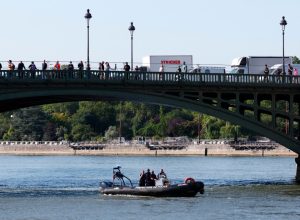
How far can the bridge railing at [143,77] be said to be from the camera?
103 metres

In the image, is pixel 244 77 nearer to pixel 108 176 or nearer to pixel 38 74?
pixel 38 74

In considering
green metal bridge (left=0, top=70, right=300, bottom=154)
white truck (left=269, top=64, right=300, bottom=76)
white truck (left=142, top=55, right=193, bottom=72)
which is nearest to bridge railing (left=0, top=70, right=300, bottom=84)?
green metal bridge (left=0, top=70, right=300, bottom=154)

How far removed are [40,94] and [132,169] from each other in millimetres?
57820

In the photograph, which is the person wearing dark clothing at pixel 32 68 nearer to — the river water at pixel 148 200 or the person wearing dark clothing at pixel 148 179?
the river water at pixel 148 200

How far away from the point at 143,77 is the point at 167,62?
34.3 ft

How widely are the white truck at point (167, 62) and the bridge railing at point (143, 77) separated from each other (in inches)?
308

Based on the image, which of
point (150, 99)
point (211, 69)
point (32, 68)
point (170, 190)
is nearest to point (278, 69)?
point (211, 69)

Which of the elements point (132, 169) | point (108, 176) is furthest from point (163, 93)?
point (132, 169)

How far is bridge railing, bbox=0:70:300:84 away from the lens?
103000 mm

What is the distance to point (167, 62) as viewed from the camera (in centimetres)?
11606

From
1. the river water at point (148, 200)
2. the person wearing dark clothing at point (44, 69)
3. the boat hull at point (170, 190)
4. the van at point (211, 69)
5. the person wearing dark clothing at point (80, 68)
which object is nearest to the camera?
the river water at point (148, 200)

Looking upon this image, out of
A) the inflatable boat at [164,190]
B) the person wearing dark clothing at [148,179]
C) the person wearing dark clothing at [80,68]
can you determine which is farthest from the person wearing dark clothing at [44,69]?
the person wearing dark clothing at [148,179]

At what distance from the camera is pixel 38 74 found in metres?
103

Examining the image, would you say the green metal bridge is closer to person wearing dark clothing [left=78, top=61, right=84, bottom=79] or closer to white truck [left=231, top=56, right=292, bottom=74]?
person wearing dark clothing [left=78, top=61, right=84, bottom=79]
